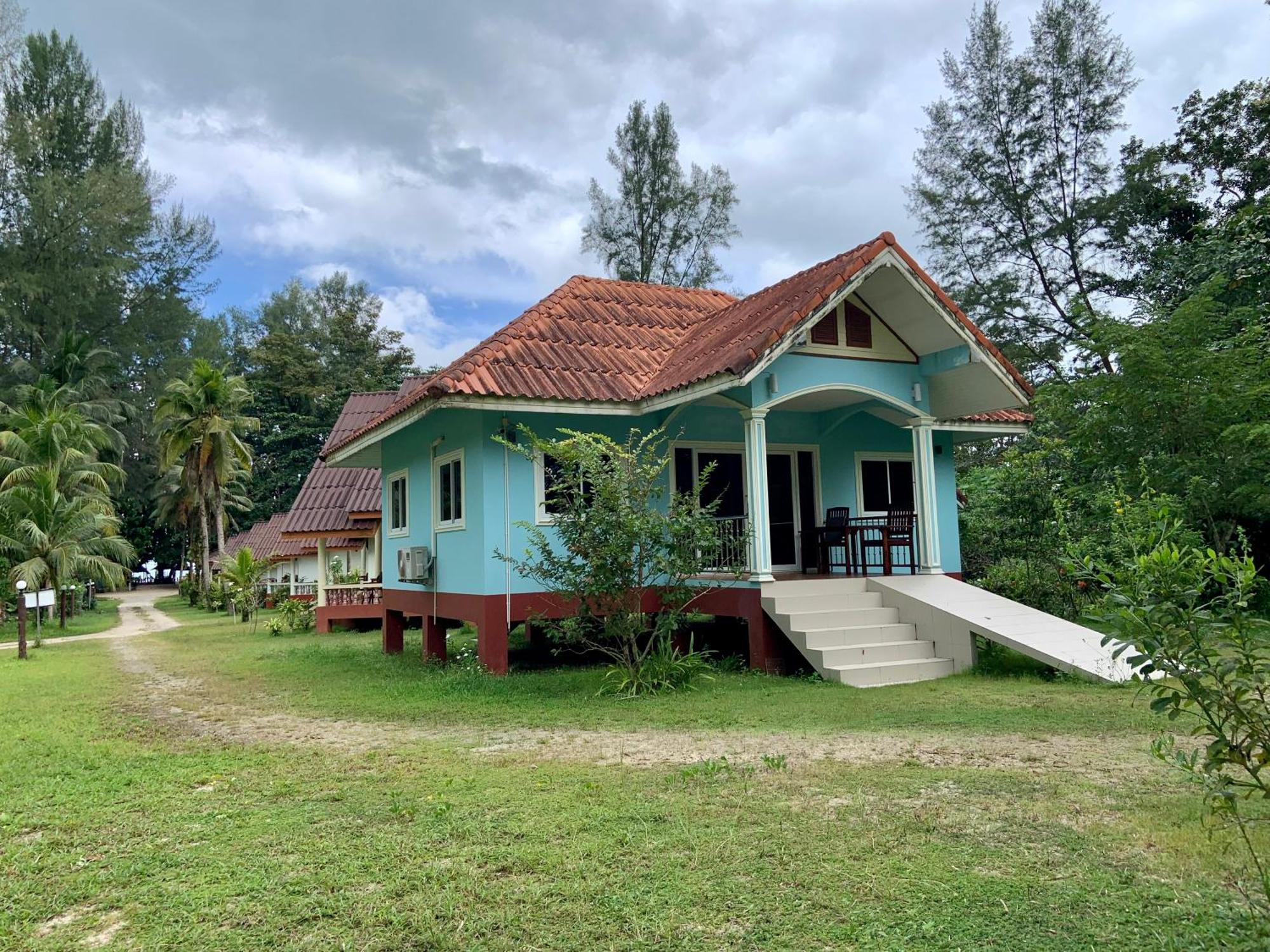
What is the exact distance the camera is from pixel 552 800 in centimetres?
521

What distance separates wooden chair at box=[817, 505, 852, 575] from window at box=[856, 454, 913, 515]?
19.0 inches

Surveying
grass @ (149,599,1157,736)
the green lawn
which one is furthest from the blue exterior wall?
the green lawn

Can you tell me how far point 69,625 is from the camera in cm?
2758

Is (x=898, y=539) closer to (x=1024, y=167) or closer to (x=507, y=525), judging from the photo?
(x=507, y=525)

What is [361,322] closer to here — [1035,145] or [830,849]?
[1035,145]

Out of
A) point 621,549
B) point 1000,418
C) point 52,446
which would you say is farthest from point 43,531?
point 1000,418

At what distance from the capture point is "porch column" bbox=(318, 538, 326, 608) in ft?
66.4

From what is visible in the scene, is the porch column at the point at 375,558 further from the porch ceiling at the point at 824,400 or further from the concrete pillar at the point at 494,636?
the porch ceiling at the point at 824,400

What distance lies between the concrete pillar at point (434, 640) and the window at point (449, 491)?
1.82 m

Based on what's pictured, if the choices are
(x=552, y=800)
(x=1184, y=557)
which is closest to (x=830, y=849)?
(x=552, y=800)

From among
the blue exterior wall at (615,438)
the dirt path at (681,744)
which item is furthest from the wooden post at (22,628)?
the dirt path at (681,744)

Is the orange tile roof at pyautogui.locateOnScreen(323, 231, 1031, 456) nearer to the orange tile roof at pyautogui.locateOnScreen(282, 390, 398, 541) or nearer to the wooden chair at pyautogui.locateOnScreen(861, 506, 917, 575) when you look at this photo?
the wooden chair at pyautogui.locateOnScreen(861, 506, 917, 575)

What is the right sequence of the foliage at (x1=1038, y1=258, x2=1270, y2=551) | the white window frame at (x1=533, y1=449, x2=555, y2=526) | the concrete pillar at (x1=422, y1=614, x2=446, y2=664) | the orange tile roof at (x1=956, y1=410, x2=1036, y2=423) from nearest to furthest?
the white window frame at (x1=533, y1=449, x2=555, y2=526), the foliage at (x1=1038, y1=258, x2=1270, y2=551), the concrete pillar at (x1=422, y1=614, x2=446, y2=664), the orange tile roof at (x1=956, y1=410, x2=1036, y2=423)

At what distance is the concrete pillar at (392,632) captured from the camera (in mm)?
15078
